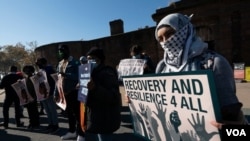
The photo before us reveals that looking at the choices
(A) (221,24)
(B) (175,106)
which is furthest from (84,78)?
(A) (221,24)

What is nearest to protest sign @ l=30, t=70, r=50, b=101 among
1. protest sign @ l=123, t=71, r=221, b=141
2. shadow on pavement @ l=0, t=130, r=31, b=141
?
shadow on pavement @ l=0, t=130, r=31, b=141

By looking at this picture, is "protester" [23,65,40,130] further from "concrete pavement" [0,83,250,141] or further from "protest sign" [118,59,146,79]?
"protest sign" [118,59,146,79]

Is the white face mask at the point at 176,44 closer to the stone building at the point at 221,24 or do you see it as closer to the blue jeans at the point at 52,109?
the blue jeans at the point at 52,109

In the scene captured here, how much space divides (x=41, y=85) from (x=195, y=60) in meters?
6.41

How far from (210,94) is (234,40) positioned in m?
19.0

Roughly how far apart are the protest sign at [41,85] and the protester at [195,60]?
18.6 ft

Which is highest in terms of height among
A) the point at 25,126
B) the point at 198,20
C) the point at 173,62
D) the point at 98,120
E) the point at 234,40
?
the point at 198,20

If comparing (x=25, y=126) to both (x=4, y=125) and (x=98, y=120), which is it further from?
(x=98, y=120)

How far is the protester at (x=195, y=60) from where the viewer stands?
1.91 m

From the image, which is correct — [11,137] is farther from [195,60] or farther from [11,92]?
[195,60]

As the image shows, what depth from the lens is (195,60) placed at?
207cm

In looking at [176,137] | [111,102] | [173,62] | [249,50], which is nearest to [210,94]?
[173,62]

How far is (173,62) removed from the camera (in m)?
2.24

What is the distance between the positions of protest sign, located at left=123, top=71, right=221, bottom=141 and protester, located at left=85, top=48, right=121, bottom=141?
580 mm
